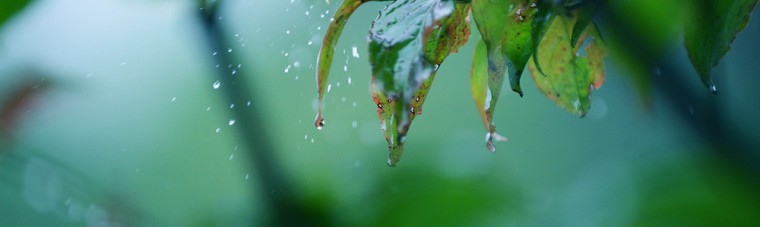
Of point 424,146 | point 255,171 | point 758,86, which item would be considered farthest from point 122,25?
point 758,86

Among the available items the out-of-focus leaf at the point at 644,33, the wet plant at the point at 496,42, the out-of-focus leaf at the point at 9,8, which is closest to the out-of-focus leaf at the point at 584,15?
the wet plant at the point at 496,42

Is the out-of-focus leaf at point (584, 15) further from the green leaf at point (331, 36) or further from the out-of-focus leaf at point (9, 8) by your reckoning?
the out-of-focus leaf at point (9, 8)

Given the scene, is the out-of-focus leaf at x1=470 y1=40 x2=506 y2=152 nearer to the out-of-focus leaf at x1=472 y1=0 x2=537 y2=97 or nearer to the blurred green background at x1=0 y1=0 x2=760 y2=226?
the out-of-focus leaf at x1=472 y1=0 x2=537 y2=97

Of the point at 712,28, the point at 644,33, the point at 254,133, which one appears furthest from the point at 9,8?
the point at 712,28

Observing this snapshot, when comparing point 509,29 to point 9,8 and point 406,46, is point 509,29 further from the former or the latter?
point 9,8

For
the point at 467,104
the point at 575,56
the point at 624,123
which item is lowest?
the point at 624,123

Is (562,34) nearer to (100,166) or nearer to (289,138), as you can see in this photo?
(289,138)

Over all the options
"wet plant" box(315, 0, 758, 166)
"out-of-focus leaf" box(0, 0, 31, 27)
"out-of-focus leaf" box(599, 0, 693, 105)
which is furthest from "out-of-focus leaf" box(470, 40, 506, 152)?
"out-of-focus leaf" box(0, 0, 31, 27)
